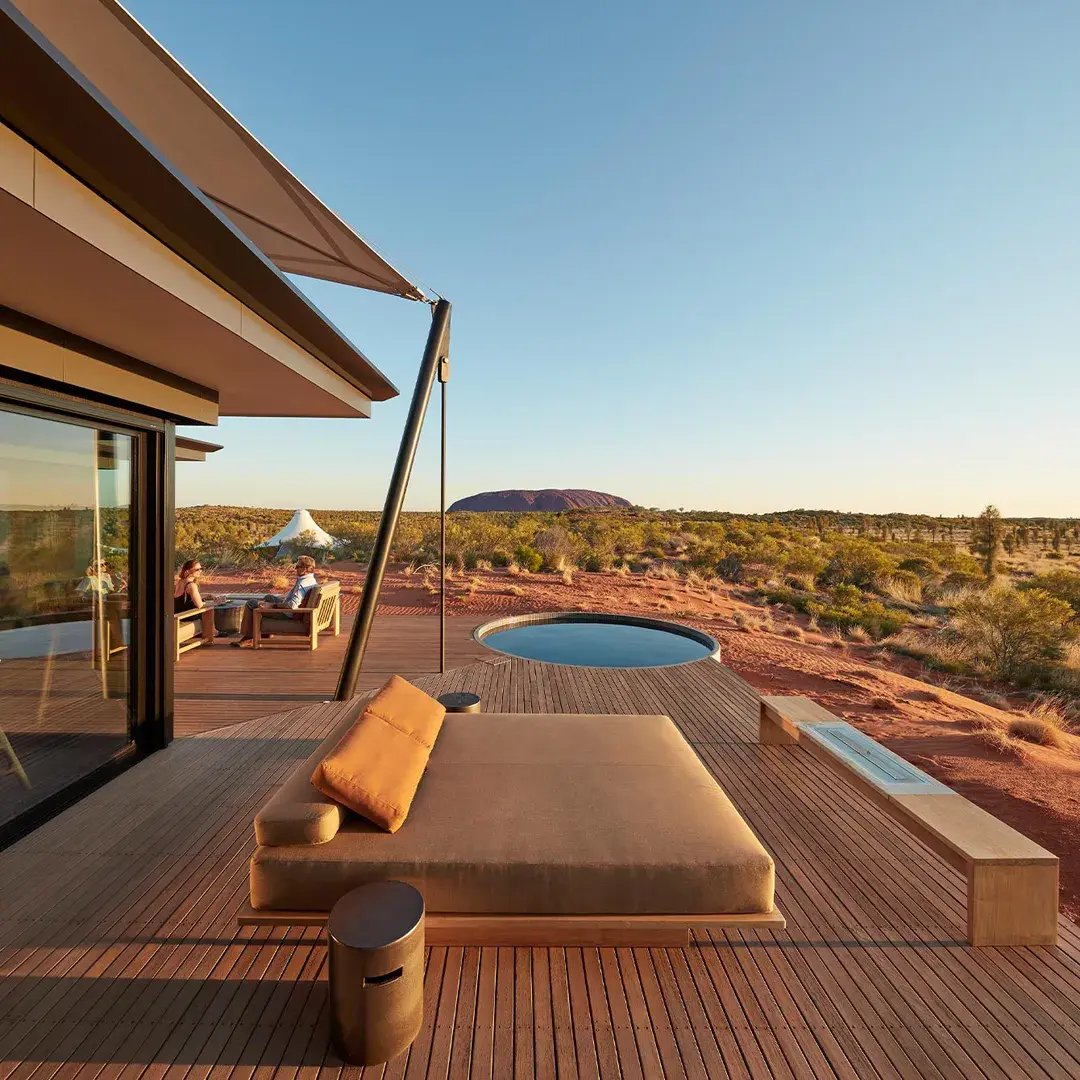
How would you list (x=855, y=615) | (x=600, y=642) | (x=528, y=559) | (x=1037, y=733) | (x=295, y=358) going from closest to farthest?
(x=295, y=358), (x=1037, y=733), (x=600, y=642), (x=855, y=615), (x=528, y=559)

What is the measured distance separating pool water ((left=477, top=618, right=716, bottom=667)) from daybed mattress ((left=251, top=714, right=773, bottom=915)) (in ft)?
19.2

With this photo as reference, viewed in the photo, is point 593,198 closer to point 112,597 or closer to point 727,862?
point 112,597

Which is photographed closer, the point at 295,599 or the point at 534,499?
the point at 295,599

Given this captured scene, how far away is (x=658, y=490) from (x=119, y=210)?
46.7 metres

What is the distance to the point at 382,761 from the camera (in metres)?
2.53

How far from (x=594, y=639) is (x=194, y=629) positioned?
572cm

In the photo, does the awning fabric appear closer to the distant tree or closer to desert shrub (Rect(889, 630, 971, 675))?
desert shrub (Rect(889, 630, 971, 675))

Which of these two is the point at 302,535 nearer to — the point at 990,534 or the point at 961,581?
the point at 961,581

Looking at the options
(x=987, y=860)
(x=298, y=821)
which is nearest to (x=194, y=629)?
(x=298, y=821)

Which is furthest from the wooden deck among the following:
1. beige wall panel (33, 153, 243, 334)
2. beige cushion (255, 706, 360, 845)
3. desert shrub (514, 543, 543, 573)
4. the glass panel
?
desert shrub (514, 543, 543, 573)

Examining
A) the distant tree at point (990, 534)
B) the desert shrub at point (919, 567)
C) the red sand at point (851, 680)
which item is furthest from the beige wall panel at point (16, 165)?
the distant tree at point (990, 534)

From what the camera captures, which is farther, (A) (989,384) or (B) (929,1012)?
(A) (989,384)

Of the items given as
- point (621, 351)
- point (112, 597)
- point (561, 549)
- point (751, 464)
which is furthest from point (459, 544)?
point (751, 464)

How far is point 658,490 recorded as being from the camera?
155ft
